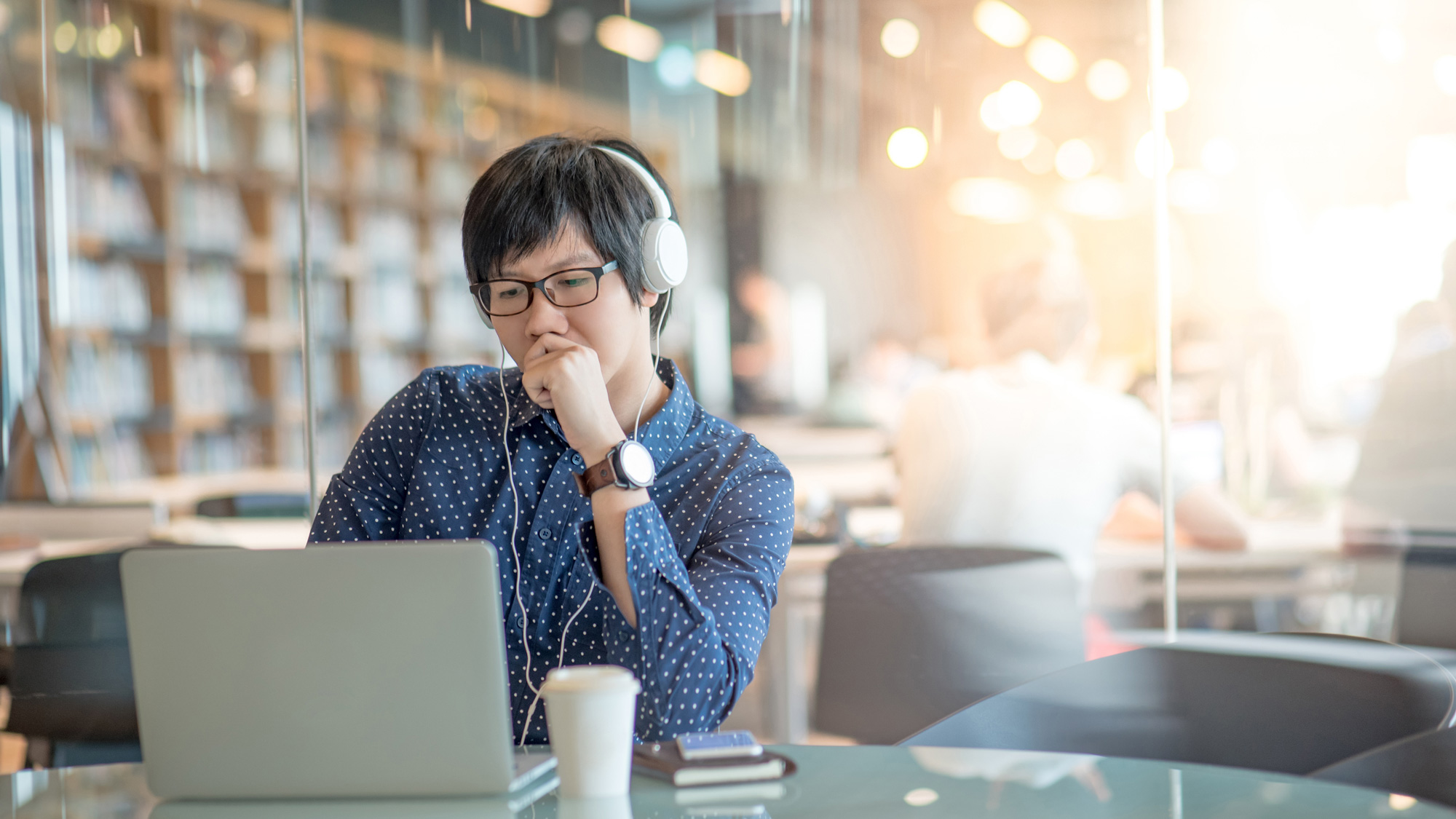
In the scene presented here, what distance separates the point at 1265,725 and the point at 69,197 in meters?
3.72

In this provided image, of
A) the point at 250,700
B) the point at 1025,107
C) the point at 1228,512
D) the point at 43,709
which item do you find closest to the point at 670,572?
the point at 250,700

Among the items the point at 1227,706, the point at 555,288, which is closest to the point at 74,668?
the point at 555,288

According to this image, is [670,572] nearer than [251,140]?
Yes

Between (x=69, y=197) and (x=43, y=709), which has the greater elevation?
(x=69, y=197)

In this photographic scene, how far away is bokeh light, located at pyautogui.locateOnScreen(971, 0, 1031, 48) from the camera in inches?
113

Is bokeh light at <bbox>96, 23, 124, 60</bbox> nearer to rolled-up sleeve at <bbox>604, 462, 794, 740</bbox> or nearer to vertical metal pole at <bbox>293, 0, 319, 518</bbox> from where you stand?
vertical metal pole at <bbox>293, 0, 319, 518</bbox>

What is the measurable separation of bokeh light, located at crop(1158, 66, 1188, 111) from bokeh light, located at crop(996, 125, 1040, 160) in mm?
308

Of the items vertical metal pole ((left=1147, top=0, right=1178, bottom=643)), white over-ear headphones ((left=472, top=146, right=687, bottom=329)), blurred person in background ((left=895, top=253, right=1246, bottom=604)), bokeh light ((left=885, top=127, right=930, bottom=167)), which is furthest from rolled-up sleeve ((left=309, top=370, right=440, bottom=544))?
bokeh light ((left=885, top=127, right=930, bottom=167))

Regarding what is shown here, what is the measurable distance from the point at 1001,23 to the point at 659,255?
6.24 ft

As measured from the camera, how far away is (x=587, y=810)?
0.83m

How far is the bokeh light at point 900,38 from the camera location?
115 inches

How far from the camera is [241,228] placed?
4.64 metres

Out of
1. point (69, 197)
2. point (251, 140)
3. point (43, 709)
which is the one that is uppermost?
point (251, 140)

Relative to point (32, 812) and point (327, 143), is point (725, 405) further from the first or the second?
point (327, 143)
